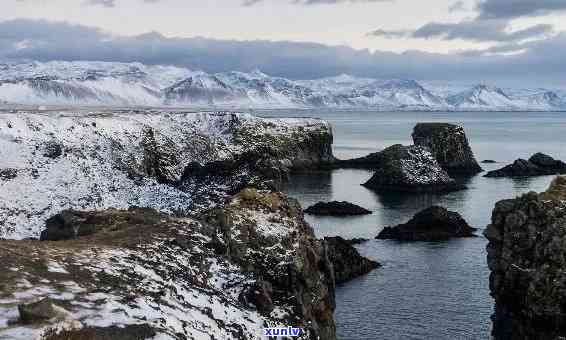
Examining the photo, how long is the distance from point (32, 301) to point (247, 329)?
32.0 feet

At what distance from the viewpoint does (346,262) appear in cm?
6462

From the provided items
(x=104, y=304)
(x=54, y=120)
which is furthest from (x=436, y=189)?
(x=104, y=304)

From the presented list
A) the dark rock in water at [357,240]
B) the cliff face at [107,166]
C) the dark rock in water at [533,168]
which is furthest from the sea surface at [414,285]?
the dark rock in water at [533,168]

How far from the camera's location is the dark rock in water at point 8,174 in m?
78.6

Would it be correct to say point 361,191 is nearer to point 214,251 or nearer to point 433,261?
point 433,261

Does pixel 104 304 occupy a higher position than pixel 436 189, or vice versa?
→ pixel 104 304

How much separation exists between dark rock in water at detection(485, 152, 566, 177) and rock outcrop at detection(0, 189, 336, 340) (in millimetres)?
115016

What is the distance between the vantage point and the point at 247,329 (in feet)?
95.1

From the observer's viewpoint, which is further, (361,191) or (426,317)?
(361,191)

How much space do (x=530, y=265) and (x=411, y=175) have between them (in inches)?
3271

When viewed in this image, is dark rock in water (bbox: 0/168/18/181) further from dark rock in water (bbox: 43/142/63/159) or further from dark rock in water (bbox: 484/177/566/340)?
dark rock in water (bbox: 484/177/566/340)

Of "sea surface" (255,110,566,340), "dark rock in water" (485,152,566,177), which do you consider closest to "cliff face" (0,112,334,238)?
"sea surface" (255,110,566,340)

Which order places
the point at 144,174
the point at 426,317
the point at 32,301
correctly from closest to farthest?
the point at 32,301, the point at 426,317, the point at 144,174

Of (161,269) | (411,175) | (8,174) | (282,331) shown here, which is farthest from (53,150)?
(282,331)
